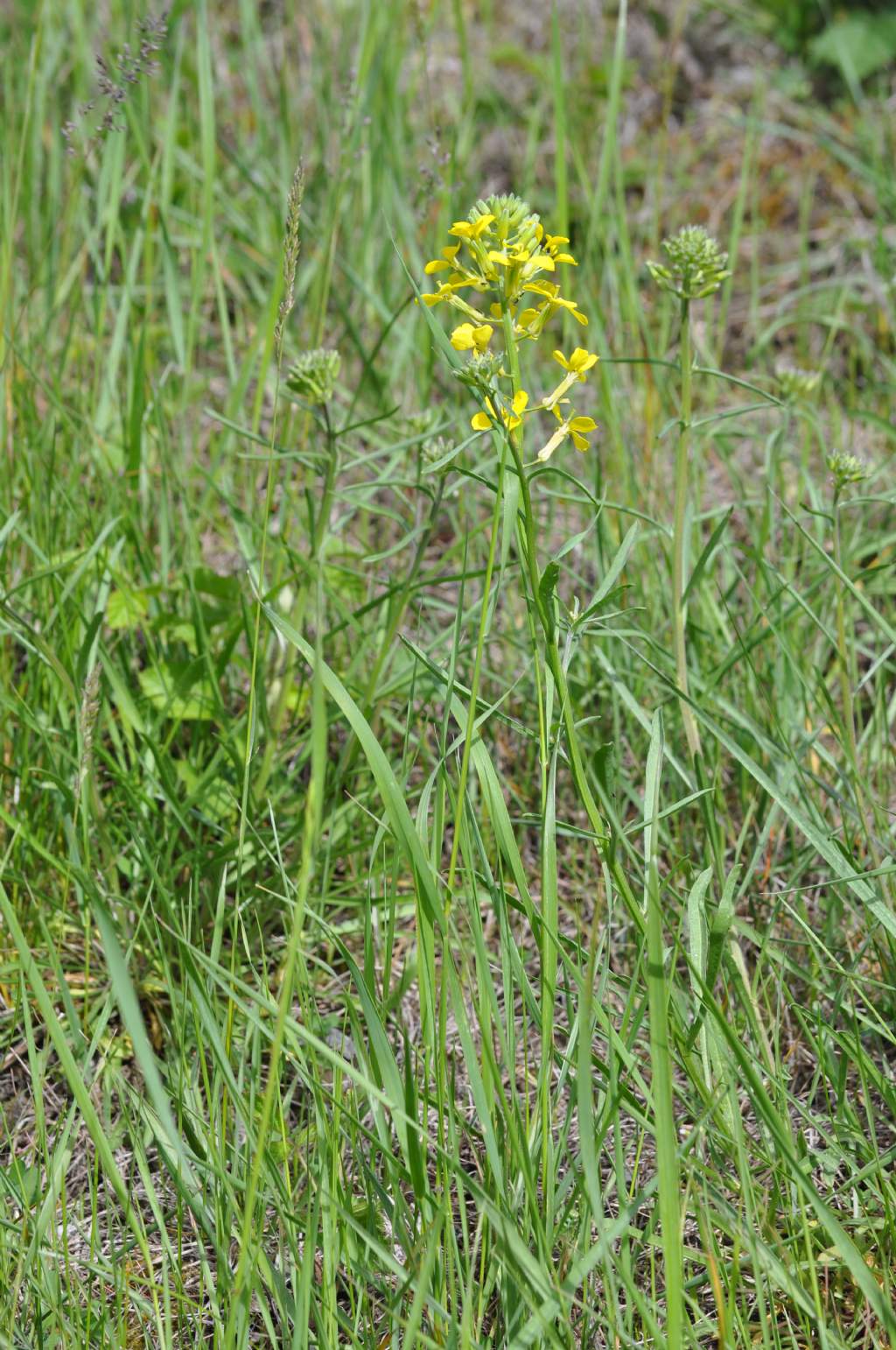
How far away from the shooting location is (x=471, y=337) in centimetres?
122

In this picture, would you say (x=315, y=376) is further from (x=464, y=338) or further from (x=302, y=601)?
(x=464, y=338)

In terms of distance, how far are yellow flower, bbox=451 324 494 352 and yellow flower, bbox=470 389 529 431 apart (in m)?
0.06

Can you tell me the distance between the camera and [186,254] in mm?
3463

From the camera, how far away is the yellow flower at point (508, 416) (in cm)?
116

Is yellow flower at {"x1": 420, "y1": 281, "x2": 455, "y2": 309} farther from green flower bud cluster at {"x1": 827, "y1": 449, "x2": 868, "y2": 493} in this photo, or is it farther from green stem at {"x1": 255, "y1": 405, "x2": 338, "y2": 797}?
green flower bud cluster at {"x1": 827, "y1": 449, "x2": 868, "y2": 493}

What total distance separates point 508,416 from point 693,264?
554mm

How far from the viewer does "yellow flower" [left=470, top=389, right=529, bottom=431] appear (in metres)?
1.16

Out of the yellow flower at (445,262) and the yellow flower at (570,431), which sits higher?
the yellow flower at (445,262)

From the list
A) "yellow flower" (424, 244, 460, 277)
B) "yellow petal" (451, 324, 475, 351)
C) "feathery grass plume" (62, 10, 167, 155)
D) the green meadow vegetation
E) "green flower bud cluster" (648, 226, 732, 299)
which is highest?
"feathery grass plume" (62, 10, 167, 155)

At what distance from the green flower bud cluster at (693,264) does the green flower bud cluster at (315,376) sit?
0.53 metres

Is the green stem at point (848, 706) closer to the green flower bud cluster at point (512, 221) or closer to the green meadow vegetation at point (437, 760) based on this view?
the green meadow vegetation at point (437, 760)

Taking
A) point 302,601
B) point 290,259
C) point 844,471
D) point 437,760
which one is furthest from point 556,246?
point 437,760

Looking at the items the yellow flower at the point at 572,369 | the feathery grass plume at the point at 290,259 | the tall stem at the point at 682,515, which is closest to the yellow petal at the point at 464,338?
the yellow flower at the point at 572,369

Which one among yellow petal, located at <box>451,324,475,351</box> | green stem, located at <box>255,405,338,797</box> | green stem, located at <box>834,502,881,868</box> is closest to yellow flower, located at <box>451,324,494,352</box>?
yellow petal, located at <box>451,324,475,351</box>
